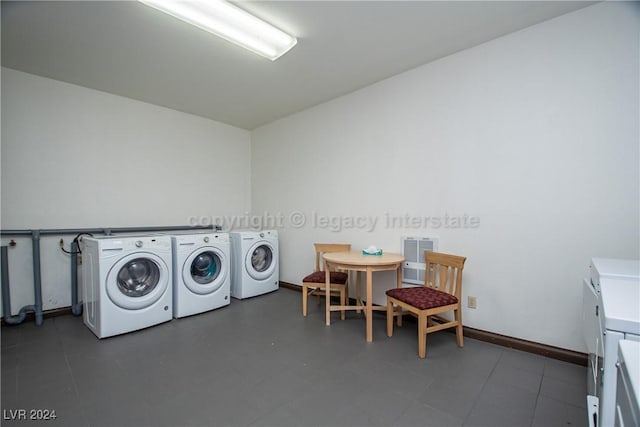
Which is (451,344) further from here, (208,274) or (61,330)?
(61,330)

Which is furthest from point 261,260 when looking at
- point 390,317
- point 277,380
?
point 277,380

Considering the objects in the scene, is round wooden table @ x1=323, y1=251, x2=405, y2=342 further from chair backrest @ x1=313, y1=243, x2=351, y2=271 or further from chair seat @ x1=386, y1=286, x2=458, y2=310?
chair backrest @ x1=313, y1=243, x2=351, y2=271

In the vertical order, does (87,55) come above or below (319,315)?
above

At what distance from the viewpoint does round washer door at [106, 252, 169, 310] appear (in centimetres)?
246

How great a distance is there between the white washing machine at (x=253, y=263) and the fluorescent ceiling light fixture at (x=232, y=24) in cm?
217

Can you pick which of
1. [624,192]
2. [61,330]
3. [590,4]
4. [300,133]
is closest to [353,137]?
[300,133]

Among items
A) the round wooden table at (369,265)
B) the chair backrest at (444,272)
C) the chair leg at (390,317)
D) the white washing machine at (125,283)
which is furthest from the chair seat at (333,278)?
the white washing machine at (125,283)

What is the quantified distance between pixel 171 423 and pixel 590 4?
377 cm

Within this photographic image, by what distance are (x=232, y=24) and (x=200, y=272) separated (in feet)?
8.33

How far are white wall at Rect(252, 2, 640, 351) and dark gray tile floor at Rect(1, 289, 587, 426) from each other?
0.58 m

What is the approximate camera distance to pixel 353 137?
10.8 ft

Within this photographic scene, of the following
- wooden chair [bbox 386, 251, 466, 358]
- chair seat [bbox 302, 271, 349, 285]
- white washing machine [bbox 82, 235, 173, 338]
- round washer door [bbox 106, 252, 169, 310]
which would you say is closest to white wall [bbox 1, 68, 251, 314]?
white washing machine [bbox 82, 235, 173, 338]

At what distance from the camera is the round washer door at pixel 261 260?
360 centimetres

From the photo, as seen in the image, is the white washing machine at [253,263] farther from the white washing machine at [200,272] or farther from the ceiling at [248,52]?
the ceiling at [248,52]
